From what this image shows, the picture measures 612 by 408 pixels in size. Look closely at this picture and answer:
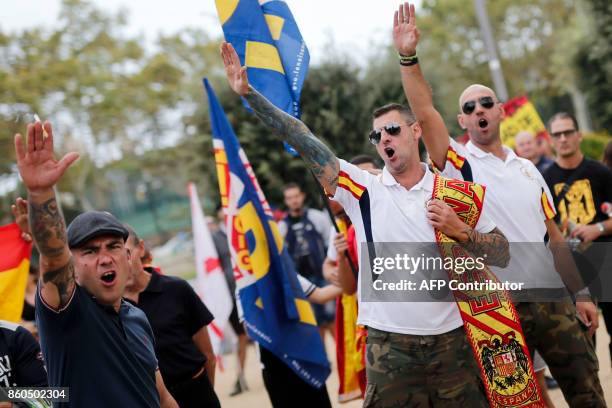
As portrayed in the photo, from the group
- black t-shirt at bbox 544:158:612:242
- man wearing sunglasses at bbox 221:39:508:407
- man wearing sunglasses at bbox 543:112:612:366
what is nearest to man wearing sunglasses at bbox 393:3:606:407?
man wearing sunglasses at bbox 221:39:508:407

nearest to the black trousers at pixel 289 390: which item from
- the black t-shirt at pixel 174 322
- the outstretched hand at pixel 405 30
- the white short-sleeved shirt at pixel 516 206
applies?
the black t-shirt at pixel 174 322

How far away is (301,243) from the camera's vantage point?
10070 mm

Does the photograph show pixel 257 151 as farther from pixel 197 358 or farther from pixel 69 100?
pixel 69 100

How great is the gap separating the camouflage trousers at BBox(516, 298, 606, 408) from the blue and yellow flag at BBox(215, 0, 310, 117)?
78.2 inches

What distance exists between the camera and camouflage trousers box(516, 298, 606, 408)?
16.1ft

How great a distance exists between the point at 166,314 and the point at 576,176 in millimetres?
3634

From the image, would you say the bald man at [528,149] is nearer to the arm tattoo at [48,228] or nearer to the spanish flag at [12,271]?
the spanish flag at [12,271]

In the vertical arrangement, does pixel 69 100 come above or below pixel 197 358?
above

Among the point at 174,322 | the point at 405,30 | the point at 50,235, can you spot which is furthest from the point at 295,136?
the point at 50,235

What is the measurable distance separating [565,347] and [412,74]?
1.91 meters

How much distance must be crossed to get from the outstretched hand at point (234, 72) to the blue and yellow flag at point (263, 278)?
7.02 feet

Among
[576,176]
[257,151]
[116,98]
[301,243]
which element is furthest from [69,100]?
[576,176]

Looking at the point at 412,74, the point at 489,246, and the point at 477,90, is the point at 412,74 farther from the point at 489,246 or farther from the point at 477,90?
the point at 489,246

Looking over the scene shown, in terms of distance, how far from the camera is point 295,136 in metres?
4.41
